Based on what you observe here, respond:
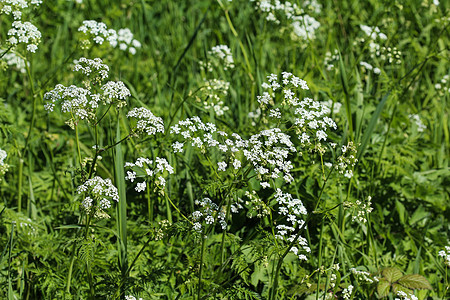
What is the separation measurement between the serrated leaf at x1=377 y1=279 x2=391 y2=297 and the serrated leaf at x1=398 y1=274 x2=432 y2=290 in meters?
Result: 0.07

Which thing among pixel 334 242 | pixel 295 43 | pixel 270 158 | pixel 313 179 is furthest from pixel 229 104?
pixel 270 158

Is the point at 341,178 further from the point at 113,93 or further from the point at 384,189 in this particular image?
the point at 113,93

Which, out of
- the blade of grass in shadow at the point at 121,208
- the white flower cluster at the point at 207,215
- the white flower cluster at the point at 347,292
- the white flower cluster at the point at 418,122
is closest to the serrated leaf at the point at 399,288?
the white flower cluster at the point at 347,292

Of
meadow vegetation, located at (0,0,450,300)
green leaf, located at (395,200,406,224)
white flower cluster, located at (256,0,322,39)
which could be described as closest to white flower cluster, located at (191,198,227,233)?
meadow vegetation, located at (0,0,450,300)

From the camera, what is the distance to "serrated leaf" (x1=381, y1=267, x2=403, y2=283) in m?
2.98

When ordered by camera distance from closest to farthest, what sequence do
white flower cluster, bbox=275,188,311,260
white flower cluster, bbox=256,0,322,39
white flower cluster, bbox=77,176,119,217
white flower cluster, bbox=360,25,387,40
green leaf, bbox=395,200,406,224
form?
white flower cluster, bbox=77,176,119,217 → white flower cluster, bbox=275,188,311,260 → green leaf, bbox=395,200,406,224 → white flower cluster, bbox=360,25,387,40 → white flower cluster, bbox=256,0,322,39

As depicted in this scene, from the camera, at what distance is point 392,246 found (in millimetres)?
3771

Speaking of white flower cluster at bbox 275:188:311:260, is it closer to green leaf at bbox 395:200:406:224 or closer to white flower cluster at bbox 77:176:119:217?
white flower cluster at bbox 77:176:119:217

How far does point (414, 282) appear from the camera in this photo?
2.92m

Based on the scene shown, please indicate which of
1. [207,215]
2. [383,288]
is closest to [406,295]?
[383,288]

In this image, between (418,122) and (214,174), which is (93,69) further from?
(418,122)

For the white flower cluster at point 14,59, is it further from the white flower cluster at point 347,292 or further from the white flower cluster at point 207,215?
the white flower cluster at point 347,292

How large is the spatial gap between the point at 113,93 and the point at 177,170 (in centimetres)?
153

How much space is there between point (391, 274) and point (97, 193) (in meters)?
1.76
